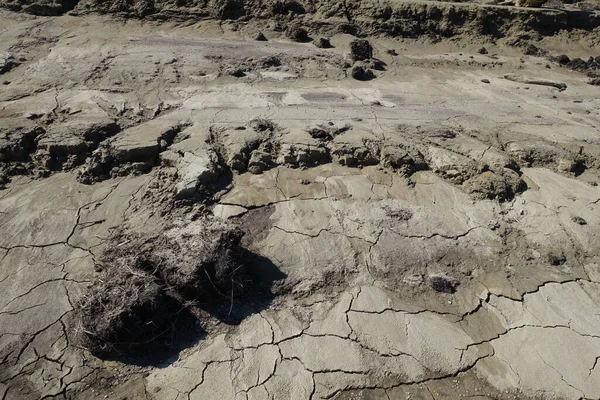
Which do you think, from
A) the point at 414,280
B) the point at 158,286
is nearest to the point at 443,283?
the point at 414,280

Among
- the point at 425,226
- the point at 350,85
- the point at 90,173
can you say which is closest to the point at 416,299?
the point at 425,226

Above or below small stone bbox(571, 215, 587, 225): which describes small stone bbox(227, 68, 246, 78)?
above

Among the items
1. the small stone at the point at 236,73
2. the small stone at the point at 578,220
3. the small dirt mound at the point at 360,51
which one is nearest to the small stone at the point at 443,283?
the small stone at the point at 578,220

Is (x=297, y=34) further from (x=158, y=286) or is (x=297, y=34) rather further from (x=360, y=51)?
(x=158, y=286)

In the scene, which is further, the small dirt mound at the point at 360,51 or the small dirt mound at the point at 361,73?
the small dirt mound at the point at 360,51

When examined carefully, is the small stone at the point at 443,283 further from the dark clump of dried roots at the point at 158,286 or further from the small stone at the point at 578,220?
the dark clump of dried roots at the point at 158,286

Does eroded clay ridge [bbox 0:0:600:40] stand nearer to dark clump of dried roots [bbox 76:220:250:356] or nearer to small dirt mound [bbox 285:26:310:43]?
small dirt mound [bbox 285:26:310:43]

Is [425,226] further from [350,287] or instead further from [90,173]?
[90,173]

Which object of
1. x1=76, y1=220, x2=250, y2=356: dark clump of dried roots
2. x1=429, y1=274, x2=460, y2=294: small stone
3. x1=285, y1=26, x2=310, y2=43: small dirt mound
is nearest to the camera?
x1=76, y1=220, x2=250, y2=356: dark clump of dried roots

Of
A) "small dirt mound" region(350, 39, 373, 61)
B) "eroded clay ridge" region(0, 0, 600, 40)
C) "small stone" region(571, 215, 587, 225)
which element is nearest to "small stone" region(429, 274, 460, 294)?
"small stone" region(571, 215, 587, 225)
